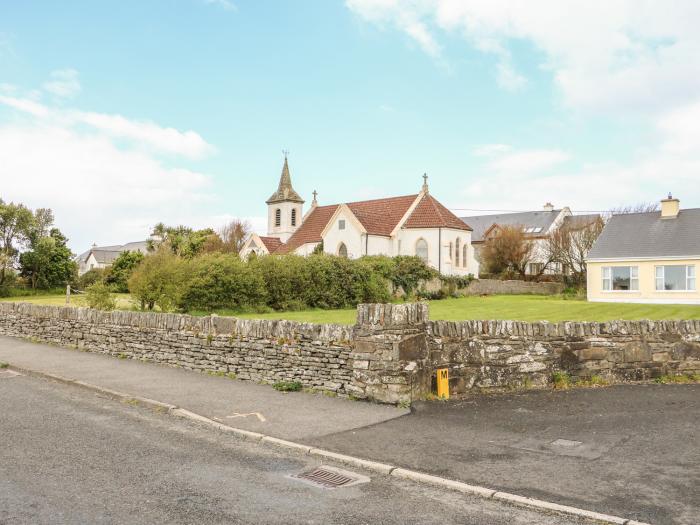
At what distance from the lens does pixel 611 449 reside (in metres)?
7.13

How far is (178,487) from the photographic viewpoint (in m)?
5.91

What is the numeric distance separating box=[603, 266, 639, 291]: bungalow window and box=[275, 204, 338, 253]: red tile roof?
27909 millimetres

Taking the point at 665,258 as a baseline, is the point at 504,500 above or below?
below

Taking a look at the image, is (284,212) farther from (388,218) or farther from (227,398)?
(227,398)

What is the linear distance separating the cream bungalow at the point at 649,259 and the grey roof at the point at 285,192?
37.9m

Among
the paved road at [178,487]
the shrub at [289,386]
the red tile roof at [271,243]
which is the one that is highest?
the red tile roof at [271,243]

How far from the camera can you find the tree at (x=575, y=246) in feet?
169

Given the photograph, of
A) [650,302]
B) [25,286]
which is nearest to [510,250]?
[650,302]

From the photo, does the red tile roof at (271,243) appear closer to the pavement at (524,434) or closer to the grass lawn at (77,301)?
the grass lawn at (77,301)

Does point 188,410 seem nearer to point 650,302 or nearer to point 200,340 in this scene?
point 200,340

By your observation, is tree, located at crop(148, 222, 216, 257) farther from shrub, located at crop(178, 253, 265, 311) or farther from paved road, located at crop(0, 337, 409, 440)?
paved road, located at crop(0, 337, 409, 440)

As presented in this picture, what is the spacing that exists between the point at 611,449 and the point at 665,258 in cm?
3385

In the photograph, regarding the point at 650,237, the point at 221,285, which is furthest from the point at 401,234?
the point at 221,285

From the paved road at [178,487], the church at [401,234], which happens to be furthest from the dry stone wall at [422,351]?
the church at [401,234]
